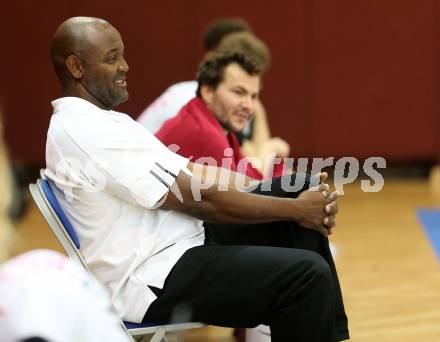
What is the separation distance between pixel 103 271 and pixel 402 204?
457 centimetres

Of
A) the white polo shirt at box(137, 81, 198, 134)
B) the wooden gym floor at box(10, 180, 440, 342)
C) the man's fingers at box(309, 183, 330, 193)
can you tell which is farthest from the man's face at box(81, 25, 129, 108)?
the white polo shirt at box(137, 81, 198, 134)

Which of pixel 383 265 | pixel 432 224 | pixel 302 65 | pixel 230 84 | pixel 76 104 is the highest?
pixel 76 104

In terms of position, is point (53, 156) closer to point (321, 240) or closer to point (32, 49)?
point (321, 240)

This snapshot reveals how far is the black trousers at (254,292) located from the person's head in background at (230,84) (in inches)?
37.8

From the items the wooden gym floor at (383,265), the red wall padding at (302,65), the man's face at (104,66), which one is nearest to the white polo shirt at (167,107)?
the wooden gym floor at (383,265)

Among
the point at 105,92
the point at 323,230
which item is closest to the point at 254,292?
the point at 323,230

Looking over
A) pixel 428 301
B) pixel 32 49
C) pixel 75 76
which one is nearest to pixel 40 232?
pixel 32 49

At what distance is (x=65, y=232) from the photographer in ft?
6.98

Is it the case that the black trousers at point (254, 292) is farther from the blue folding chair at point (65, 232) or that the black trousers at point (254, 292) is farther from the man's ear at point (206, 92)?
the man's ear at point (206, 92)

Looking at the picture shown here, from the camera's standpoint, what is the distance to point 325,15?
7.27 meters

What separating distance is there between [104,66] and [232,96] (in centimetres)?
91

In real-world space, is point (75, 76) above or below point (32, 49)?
above

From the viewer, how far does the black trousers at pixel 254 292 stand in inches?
82.6

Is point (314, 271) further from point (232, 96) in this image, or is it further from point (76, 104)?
point (232, 96)
